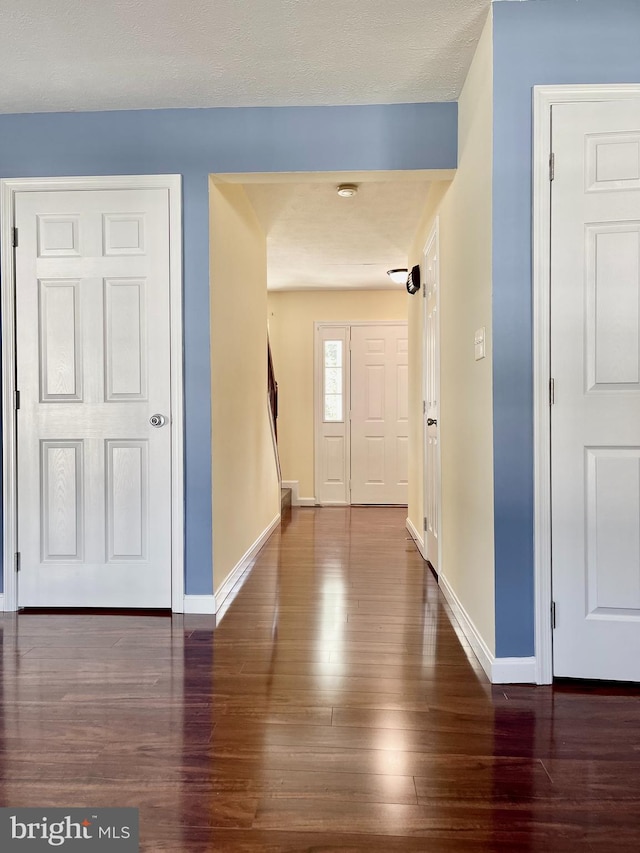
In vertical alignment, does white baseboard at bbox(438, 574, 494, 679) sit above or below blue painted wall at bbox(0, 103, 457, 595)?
below

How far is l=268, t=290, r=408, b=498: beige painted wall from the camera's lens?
6.93 m

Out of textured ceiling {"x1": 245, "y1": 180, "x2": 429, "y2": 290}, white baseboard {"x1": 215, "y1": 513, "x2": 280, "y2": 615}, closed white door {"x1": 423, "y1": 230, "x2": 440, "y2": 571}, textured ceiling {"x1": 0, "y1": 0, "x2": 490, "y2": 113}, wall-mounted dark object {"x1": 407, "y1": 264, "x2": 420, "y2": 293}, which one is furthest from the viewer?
wall-mounted dark object {"x1": 407, "y1": 264, "x2": 420, "y2": 293}

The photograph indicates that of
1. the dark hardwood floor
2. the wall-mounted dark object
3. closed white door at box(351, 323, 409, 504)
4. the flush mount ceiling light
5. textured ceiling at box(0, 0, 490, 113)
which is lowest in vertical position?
the dark hardwood floor

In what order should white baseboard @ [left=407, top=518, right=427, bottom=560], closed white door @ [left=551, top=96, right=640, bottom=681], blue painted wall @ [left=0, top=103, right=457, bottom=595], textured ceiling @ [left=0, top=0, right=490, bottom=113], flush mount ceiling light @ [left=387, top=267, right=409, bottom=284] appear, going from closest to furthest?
closed white door @ [left=551, top=96, right=640, bottom=681] → textured ceiling @ [left=0, top=0, right=490, bottom=113] → blue painted wall @ [left=0, top=103, right=457, bottom=595] → white baseboard @ [left=407, top=518, right=427, bottom=560] → flush mount ceiling light @ [left=387, top=267, right=409, bottom=284]

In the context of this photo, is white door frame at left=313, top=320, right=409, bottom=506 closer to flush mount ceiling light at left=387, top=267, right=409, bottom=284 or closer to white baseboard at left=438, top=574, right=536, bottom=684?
flush mount ceiling light at left=387, top=267, right=409, bottom=284

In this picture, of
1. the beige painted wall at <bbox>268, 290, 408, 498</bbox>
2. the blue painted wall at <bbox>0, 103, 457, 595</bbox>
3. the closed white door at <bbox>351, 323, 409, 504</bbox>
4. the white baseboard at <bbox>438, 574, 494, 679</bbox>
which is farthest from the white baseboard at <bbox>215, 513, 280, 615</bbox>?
the closed white door at <bbox>351, 323, 409, 504</bbox>

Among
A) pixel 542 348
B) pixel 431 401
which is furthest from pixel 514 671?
pixel 431 401

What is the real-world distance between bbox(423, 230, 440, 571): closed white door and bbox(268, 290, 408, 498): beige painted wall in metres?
2.82

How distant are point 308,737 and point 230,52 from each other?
265 centimetres

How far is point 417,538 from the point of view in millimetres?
4582

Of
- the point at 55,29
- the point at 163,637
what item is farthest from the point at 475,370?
the point at 55,29

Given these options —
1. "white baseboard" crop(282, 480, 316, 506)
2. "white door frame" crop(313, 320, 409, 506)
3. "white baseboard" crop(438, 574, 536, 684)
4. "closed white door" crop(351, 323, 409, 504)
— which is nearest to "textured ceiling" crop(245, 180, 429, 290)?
"white door frame" crop(313, 320, 409, 506)

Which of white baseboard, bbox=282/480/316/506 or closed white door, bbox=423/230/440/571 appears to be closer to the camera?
closed white door, bbox=423/230/440/571

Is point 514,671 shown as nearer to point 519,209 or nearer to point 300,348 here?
point 519,209
